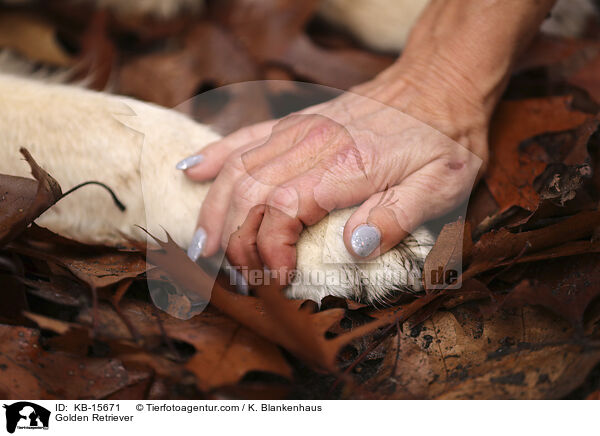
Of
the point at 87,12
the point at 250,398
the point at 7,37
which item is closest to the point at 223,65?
the point at 87,12

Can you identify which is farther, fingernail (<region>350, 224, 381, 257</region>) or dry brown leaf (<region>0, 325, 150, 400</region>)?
fingernail (<region>350, 224, 381, 257</region>)

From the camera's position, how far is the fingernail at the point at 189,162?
793mm

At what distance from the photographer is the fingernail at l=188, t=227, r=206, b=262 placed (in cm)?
75

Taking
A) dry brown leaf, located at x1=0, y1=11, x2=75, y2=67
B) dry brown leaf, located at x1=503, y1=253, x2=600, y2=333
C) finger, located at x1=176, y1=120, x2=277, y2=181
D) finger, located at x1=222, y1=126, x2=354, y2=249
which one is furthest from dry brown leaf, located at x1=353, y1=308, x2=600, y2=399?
dry brown leaf, located at x1=0, y1=11, x2=75, y2=67

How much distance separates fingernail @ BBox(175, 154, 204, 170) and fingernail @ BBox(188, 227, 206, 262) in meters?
0.11

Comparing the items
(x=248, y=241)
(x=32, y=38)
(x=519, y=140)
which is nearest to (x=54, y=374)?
(x=248, y=241)

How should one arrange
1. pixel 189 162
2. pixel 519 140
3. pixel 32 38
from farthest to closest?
1. pixel 32 38
2. pixel 519 140
3. pixel 189 162

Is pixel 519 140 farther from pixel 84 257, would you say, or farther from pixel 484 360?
pixel 84 257

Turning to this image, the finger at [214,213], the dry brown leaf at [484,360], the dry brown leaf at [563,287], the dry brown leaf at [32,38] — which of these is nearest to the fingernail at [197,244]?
the finger at [214,213]

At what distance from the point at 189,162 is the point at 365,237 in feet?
1.01

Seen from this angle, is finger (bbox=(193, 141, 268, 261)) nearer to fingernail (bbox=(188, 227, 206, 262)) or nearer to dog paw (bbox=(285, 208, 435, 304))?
fingernail (bbox=(188, 227, 206, 262))

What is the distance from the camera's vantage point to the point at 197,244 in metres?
0.75

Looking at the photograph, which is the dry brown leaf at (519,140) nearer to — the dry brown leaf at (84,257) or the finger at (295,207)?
the finger at (295,207)

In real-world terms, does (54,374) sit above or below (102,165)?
below
